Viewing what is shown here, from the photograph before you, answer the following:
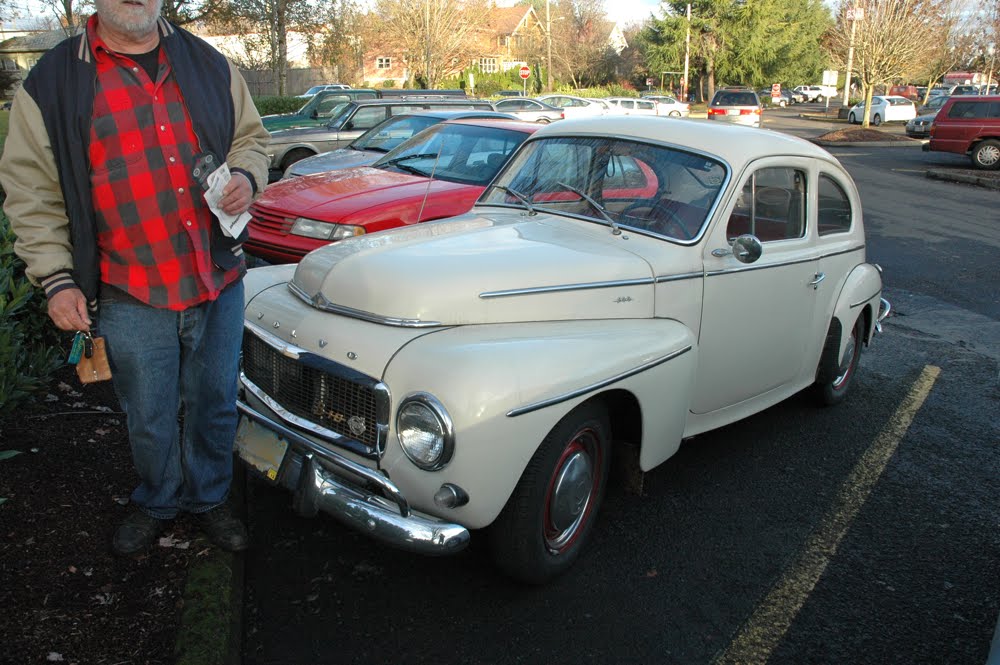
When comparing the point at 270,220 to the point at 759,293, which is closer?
the point at 759,293

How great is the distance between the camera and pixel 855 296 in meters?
5.12

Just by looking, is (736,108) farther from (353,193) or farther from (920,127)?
(353,193)

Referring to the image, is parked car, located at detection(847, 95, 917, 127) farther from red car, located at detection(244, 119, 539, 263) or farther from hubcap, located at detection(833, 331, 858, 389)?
hubcap, located at detection(833, 331, 858, 389)

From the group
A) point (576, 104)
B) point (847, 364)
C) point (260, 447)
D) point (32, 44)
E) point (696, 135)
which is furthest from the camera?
point (32, 44)

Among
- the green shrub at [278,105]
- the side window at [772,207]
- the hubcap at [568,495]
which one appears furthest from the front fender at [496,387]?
the green shrub at [278,105]

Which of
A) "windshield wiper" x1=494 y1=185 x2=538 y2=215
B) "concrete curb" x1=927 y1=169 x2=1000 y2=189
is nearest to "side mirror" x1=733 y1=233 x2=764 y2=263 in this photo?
"windshield wiper" x1=494 y1=185 x2=538 y2=215

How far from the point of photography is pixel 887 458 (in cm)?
480

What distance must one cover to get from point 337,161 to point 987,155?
18449 mm

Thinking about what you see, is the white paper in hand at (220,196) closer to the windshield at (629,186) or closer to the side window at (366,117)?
the windshield at (629,186)

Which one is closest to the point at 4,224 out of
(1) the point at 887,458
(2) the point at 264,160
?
(2) the point at 264,160

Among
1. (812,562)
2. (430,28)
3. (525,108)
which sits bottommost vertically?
(812,562)

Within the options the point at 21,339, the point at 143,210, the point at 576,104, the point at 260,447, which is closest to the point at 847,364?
the point at 260,447

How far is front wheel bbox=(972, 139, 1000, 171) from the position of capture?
2061 cm

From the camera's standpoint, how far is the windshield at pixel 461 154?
7578 mm
